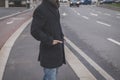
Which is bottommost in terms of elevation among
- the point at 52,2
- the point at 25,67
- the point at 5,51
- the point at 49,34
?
the point at 5,51

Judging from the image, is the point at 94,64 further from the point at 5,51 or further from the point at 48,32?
the point at 48,32

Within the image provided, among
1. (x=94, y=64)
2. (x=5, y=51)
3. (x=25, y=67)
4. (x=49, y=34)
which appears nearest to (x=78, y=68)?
(x=94, y=64)

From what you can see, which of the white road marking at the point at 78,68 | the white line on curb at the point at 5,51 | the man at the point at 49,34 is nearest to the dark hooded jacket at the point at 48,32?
the man at the point at 49,34

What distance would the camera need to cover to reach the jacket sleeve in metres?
5.04

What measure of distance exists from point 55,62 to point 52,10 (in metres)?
0.70

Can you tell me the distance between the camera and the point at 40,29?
5.08m

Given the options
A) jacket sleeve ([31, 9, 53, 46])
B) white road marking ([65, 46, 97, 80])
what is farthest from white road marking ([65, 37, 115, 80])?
jacket sleeve ([31, 9, 53, 46])

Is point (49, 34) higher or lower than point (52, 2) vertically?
lower

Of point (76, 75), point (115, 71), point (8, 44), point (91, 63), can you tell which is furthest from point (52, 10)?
point (8, 44)

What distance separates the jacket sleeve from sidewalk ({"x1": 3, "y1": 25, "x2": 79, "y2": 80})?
135 inches

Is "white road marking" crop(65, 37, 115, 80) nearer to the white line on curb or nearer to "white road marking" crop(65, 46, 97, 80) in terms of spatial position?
"white road marking" crop(65, 46, 97, 80)

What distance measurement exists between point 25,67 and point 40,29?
4.80 metres

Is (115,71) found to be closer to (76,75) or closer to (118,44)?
(76,75)

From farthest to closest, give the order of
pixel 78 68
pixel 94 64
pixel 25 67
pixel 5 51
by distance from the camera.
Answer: pixel 5 51 → pixel 94 64 → pixel 25 67 → pixel 78 68
